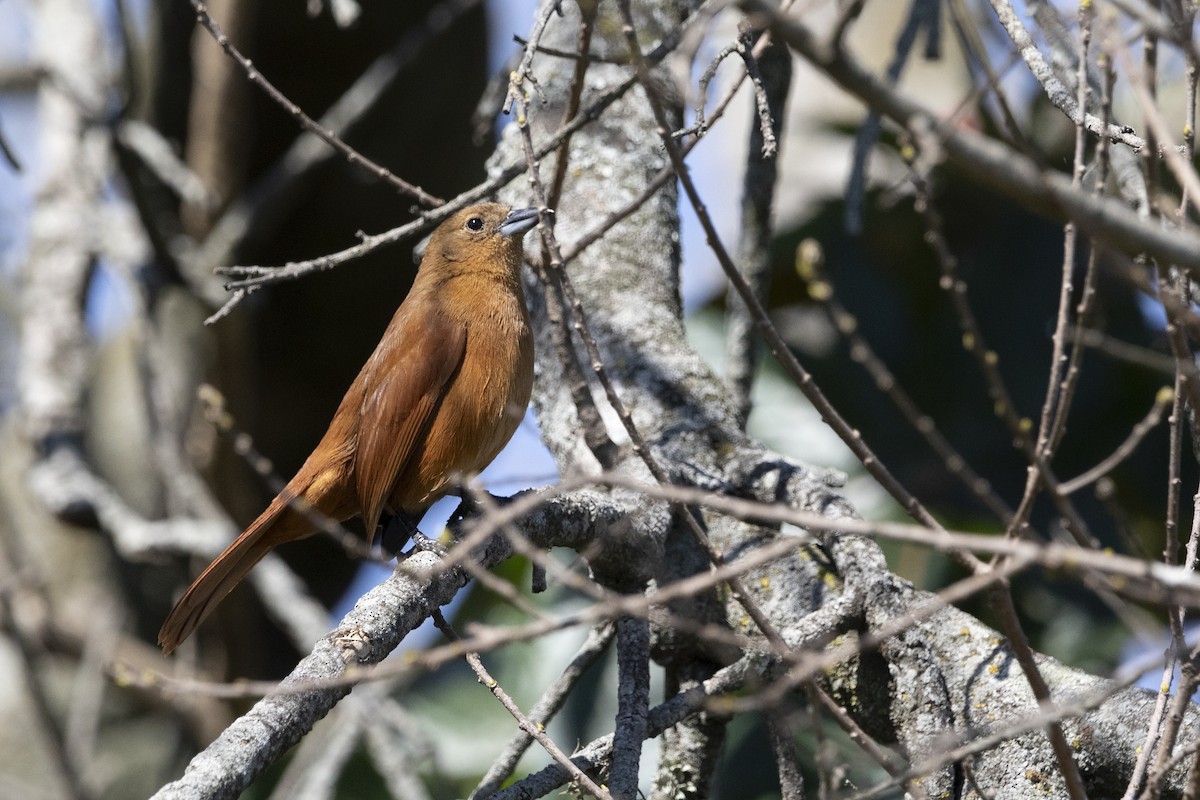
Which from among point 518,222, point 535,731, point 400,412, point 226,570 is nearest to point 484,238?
point 518,222

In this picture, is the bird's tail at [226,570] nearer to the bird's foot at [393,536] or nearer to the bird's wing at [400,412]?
the bird's wing at [400,412]

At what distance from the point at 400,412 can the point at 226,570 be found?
0.68 m

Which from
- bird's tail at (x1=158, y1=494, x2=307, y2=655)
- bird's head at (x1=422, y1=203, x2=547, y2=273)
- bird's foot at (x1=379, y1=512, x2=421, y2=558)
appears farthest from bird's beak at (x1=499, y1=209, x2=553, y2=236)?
bird's tail at (x1=158, y1=494, x2=307, y2=655)

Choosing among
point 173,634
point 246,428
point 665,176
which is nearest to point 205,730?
point 246,428

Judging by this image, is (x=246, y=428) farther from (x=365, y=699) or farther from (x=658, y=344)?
(x=658, y=344)

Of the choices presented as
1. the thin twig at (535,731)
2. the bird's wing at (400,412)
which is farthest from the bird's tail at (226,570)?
the thin twig at (535,731)

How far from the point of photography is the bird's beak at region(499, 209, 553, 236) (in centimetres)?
408

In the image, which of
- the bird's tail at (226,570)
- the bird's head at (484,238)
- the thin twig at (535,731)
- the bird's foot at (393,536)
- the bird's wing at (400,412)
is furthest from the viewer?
the bird's head at (484,238)

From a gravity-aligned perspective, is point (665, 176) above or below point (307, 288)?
below

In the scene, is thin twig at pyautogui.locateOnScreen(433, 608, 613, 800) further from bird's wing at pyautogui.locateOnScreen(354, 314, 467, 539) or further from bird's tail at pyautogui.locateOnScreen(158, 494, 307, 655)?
bird's wing at pyautogui.locateOnScreen(354, 314, 467, 539)

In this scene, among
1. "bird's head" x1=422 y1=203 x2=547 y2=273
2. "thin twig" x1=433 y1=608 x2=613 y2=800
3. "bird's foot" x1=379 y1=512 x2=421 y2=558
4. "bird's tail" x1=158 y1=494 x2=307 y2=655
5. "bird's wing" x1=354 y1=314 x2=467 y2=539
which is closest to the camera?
"thin twig" x1=433 y1=608 x2=613 y2=800

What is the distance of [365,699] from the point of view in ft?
13.5

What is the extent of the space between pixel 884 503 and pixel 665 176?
2989 millimetres

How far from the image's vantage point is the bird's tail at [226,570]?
3521 mm
